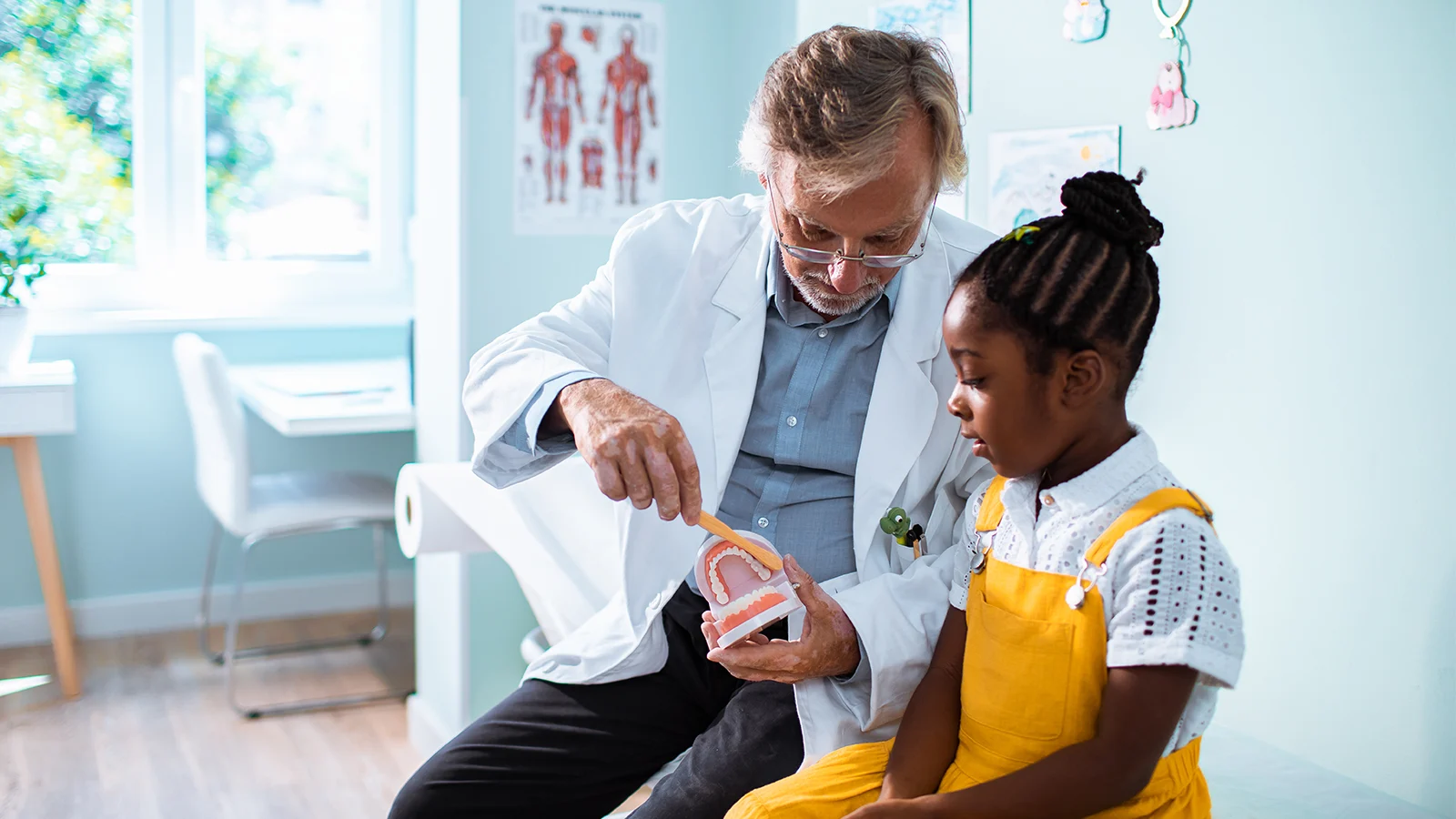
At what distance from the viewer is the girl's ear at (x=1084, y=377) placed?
1007 millimetres

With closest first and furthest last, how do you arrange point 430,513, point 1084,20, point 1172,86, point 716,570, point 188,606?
point 716,570 < point 1172,86 < point 1084,20 < point 430,513 < point 188,606

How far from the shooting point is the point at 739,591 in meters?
1.21

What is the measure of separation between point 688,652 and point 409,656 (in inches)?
86.3

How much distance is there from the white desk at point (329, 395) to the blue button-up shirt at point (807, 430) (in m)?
1.59

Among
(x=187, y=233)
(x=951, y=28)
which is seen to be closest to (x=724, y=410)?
(x=951, y=28)

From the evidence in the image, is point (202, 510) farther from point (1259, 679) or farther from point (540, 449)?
point (1259, 679)

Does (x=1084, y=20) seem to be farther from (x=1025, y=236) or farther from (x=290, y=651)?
(x=290, y=651)

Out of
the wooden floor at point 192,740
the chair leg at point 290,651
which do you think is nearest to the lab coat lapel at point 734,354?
the wooden floor at point 192,740

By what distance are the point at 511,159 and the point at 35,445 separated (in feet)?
4.86

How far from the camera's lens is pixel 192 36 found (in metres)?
3.66

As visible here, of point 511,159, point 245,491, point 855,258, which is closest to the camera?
point 855,258

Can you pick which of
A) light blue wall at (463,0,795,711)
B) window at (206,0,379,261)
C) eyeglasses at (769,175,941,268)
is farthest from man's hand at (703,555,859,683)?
window at (206,0,379,261)

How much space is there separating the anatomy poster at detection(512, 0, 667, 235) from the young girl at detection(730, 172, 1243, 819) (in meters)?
1.60

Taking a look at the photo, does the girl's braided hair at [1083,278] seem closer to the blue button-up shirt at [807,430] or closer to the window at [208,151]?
the blue button-up shirt at [807,430]
